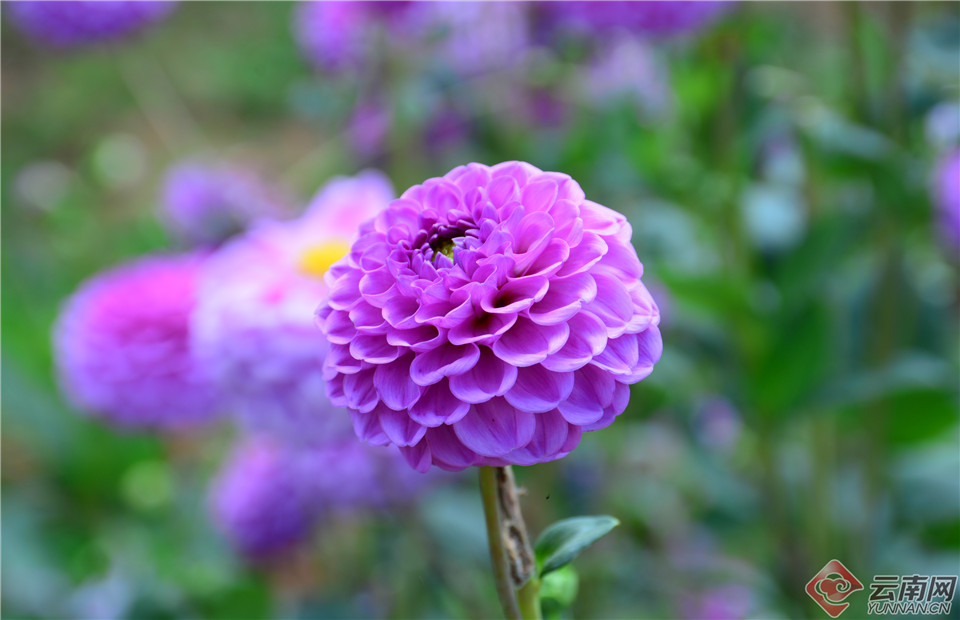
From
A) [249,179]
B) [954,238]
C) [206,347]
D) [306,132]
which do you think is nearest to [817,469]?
[954,238]

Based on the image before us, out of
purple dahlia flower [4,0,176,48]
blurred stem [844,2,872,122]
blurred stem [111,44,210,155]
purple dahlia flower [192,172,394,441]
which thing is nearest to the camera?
purple dahlia flower [192,172,394,441]

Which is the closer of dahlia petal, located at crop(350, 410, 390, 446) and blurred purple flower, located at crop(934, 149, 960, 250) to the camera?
dahlia petal, located at crop(350, 410, 390, 446)

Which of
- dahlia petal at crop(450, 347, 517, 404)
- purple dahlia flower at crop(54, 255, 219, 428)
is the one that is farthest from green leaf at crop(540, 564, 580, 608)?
purple dahlia flower at crop(54, 255, 219, 428)

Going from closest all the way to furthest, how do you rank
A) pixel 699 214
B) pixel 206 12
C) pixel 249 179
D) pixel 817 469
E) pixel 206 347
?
1. pixel 206 347
2. pixel 817 469
3. pixel 699 214
4. pixel 249 179
5. pixel 206 12

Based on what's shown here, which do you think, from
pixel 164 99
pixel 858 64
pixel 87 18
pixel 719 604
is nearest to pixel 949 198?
pixel 858 64

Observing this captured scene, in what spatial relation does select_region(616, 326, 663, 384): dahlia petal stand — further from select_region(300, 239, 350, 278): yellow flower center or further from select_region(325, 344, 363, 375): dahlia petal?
select_region(300, 239, 350, 278): yellow flower center

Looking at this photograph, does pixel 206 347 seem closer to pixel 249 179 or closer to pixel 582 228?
pixel 582 228

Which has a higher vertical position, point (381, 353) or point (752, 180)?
point (752, 180)

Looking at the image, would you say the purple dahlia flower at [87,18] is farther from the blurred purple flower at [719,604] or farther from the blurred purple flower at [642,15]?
the blurred purple flower at [719,604]
